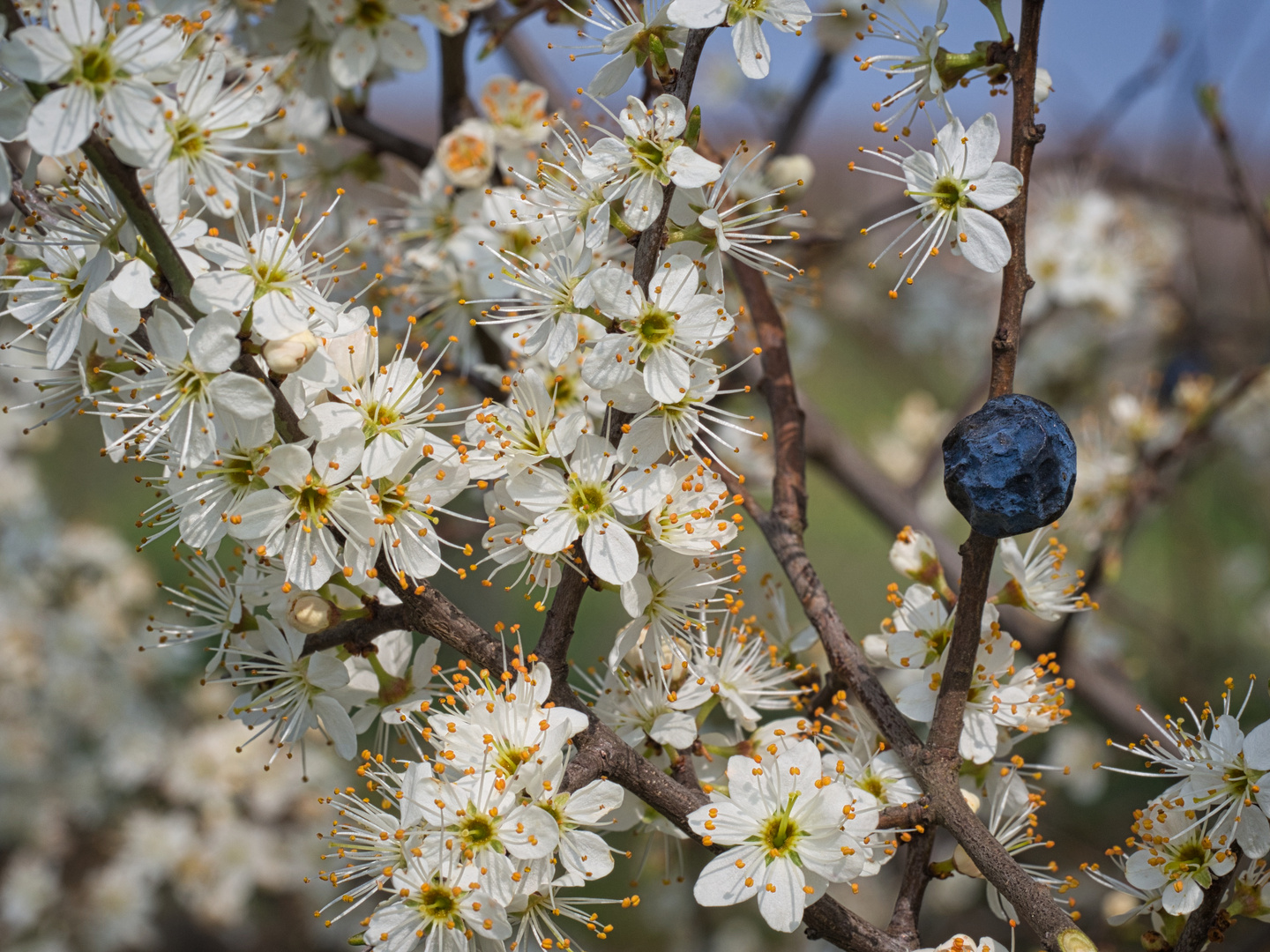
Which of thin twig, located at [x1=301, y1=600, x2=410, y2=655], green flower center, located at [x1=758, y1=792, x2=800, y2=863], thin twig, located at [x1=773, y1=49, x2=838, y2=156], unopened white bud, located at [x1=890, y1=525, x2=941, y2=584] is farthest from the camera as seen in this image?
thin twig, located at [x1=773, y1=49, x2=838, y2=156]

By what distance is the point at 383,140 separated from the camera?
1934mm

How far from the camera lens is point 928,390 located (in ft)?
18.6

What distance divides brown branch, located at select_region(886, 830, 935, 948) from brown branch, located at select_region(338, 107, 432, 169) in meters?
1.53

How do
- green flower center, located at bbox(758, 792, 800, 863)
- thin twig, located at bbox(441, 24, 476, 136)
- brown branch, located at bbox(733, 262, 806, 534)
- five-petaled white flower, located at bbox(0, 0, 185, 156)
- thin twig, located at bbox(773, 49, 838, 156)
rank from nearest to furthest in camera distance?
five-petaled white flower, located at bbox(0, 0, 185, 156), green flower center, located at bbox(758, 792, 800, 863), brown branch, located at bbox(733, 262, 806, 534), thin twig, located at bbox(441, 24, 476, 136), thin twig, located at bbox(773, 49, 838, 156)

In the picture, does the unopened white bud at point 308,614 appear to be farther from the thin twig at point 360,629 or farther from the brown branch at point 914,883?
the brown branch at point 914,883

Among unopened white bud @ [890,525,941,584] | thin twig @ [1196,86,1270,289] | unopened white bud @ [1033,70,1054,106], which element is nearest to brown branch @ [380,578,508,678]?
unopened white bud @ [890,525,941,584]

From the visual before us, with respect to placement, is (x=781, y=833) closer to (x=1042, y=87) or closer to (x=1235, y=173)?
(x=1042, y=87)

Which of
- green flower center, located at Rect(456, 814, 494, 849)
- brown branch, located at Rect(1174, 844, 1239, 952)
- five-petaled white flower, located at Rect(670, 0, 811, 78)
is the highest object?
five-petaled white flower, located at Rect(670, 0, 811, 78)

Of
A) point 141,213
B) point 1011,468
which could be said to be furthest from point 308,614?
point 1011,468

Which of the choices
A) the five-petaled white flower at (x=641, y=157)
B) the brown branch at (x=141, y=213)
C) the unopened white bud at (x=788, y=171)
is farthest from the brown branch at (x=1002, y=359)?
the brown branch at (x=141, y=213)

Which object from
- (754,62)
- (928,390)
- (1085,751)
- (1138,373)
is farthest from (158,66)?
(928,390)

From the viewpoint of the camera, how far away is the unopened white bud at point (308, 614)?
1.12 metres

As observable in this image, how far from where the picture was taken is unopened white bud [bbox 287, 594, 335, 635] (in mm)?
1117

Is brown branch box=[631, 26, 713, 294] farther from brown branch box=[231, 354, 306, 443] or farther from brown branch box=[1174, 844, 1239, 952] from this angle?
brown branch box=[1174, 844, 1239, 952]
